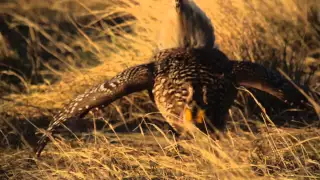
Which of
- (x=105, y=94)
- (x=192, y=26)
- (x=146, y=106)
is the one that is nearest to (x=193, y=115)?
(x=105, y=94)

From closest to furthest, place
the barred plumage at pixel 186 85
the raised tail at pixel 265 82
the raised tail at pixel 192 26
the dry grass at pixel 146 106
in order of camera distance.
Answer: the dry grass at pixel 146 106 < the barred plumage at pixel 186 85 < the raised tail at pixel 265 82 < the raised tail at pixel 192 26

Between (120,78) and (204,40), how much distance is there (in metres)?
0.88

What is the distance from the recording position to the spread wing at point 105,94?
360 cm

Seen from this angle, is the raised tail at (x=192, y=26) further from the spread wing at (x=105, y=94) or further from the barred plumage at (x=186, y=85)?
the spread wing at (x=105, y=94)

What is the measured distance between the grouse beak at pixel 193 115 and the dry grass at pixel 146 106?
134mm

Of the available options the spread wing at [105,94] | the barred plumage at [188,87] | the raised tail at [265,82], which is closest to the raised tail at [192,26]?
the barred plumage at [188,87]

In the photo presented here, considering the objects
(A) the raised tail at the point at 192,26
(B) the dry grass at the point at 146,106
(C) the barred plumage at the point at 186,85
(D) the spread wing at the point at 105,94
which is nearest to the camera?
(B) the dry grass at the point at 146,106

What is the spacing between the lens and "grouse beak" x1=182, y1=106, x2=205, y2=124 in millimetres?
3252

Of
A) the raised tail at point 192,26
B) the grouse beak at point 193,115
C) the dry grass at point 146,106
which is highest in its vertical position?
the raised tail at point 192,26

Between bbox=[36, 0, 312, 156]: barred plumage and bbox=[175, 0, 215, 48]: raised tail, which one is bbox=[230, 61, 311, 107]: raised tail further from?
bbox=[175, 0, 215, 48]: raised tail

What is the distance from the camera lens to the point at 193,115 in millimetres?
3262

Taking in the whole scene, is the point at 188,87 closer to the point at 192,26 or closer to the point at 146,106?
the point at 192,26

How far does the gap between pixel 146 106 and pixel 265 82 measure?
1.55 metres

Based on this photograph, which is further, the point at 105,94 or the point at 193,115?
the point at 105,94
